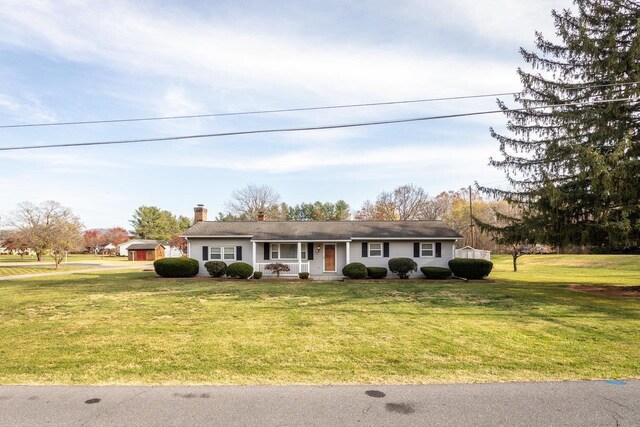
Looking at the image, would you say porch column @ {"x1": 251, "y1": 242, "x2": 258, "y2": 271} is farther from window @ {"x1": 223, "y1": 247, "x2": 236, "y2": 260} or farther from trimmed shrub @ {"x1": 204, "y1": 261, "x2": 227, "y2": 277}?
trimmed shrub @ {"x1": 204, "y1": 261, "x2": 227, "y2": 277}

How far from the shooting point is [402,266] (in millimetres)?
22422

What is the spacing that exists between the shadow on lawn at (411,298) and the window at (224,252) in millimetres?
4256

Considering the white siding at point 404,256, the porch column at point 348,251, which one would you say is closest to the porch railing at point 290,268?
the porch column at point 348,251

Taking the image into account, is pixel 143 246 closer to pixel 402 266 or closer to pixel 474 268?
pixel 402 266

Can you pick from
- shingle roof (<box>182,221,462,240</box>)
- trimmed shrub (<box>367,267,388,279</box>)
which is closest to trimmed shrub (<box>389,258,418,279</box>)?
trimmed shrub (<box>367,267,388,279</box>)

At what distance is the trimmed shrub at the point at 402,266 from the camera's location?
73.6 feet

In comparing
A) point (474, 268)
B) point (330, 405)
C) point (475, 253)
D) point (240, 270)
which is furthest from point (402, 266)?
point (330, 405)

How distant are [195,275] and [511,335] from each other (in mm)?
20079

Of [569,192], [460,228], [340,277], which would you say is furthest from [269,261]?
[460,228]

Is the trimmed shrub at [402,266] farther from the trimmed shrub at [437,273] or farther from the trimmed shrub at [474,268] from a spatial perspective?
the trimmed shrub at [474,268]

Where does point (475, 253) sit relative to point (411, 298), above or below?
above

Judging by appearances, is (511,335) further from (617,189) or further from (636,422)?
(617,189)

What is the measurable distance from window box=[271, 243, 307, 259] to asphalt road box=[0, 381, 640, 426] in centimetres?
1943

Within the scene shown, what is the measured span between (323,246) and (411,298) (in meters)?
10.8
